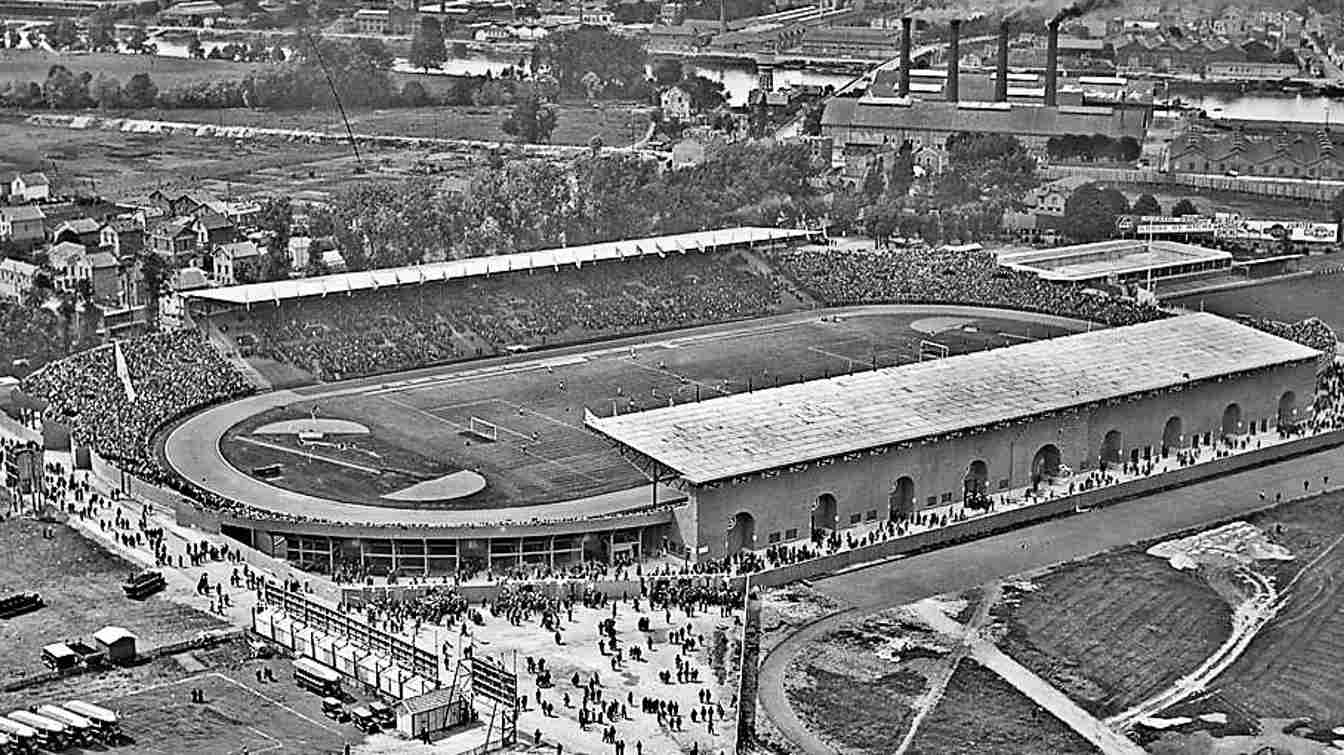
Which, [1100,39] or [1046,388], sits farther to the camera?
[1100,39]

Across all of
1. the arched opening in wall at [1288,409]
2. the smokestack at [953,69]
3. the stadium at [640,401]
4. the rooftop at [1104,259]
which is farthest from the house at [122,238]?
the smokestack at [953,69]

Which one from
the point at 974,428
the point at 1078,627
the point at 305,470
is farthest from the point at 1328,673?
the point at 305,470

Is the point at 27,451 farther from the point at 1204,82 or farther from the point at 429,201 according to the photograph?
the point at 1204,82

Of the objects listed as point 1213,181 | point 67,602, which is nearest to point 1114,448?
point 67,602

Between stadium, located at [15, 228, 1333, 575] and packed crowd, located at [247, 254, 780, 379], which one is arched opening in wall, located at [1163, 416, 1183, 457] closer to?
stadium, located at [15, 228, 1333, 575]

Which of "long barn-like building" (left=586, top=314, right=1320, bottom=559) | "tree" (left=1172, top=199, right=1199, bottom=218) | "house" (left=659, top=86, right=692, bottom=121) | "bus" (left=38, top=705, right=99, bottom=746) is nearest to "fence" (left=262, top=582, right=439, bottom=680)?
"bus" (left=38, top=705, right=99, bottom=746)
